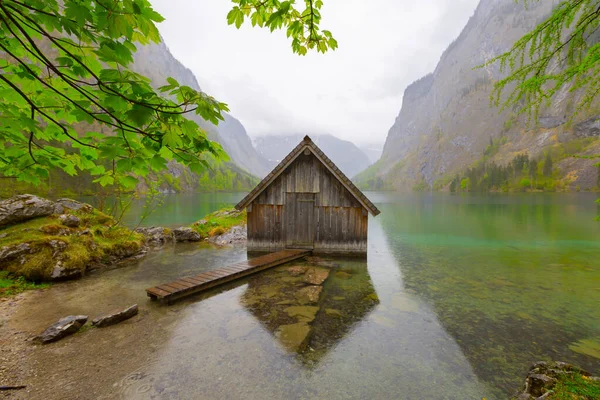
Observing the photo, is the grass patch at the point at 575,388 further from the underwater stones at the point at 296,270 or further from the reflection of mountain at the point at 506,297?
the underwater stones at the point at 296,270

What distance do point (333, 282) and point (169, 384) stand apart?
25.9 feet

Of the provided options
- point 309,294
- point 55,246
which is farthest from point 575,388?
point 55,246

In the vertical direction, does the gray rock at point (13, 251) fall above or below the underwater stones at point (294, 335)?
above

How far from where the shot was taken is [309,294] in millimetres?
9570

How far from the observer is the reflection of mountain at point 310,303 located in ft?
21.5

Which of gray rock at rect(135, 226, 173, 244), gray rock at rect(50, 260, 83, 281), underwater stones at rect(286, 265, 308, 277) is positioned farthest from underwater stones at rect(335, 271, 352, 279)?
gray rock at rect(135, 226, 173, 244)

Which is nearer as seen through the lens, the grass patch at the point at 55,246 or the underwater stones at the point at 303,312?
the underwater stones at the point at 303,312

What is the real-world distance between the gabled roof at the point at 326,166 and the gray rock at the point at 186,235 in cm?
902

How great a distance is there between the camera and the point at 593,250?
66.0 ft

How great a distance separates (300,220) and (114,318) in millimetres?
10331

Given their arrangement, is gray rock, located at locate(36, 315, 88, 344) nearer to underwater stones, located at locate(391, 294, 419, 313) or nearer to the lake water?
the lake water

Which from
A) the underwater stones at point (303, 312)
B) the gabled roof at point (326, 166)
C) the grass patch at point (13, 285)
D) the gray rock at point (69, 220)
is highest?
the gabled roof at point (326, 166)

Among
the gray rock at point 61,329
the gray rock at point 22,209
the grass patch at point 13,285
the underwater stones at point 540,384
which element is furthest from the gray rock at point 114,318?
the underwater stones at point 540,384

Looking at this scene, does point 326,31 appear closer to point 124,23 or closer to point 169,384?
point 124,23
